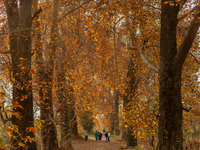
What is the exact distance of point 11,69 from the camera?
777 cm

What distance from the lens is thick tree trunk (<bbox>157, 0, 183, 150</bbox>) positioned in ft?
18.8

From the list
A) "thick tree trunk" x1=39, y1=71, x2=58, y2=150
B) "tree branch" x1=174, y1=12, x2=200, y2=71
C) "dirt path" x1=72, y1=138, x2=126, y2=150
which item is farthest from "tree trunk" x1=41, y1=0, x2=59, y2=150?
"tree branch" x1=174, y1=12, x2=200, y2=71

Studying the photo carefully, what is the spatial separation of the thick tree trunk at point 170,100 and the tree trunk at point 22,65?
498cm

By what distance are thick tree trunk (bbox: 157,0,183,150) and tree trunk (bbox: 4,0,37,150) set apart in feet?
16.3

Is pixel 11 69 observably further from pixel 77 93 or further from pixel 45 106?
pixel 77 93

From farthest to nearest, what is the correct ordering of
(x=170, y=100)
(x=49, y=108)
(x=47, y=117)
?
(x=47, y=117), (x=49, y=108), (x=170, y=100)

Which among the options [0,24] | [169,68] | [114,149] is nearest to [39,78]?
[0,24]

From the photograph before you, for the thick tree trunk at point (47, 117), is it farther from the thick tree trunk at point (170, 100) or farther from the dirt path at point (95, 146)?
the thick tree trunk at point (170, 100)

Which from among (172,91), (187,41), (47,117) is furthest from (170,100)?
(47,117)

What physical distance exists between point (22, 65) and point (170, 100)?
591 cm

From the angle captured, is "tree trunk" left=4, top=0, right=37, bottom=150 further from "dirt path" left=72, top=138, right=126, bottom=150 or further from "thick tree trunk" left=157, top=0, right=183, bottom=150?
"dirt path" left=72, top=138, right=126, bottom=150

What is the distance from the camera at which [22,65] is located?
7.62 meters

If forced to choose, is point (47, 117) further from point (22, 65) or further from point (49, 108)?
point (22, 65)

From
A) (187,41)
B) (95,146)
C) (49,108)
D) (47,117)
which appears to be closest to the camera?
(187,41)
